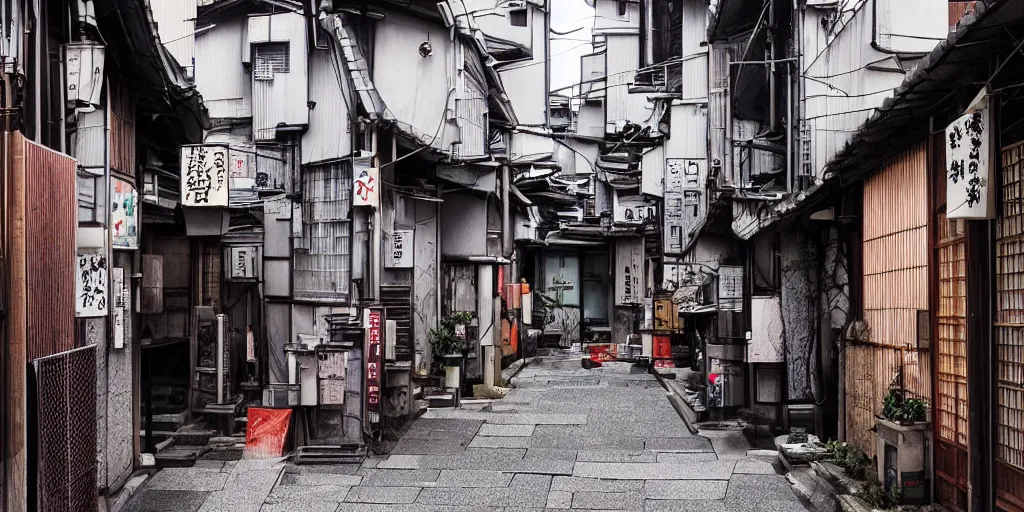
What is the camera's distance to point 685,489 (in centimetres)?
1566

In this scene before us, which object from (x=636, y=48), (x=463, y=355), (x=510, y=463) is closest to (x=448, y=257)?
(x=463, y=355)

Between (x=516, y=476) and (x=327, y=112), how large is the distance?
919cm

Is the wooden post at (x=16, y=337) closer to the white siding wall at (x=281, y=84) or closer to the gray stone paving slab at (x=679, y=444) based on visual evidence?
the white siding wall at (x=281, y=84)

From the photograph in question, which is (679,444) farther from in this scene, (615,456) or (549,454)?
(549,454)

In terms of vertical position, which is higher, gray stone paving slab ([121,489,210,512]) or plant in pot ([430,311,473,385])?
plant in pot ([430,311,473,385])

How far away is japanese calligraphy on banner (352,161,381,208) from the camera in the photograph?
65.5 ft

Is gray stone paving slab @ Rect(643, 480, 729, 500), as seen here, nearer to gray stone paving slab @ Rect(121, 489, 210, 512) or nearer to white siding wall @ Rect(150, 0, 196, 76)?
gray stone paving slab @ Rect(121, 489, 210, 512)

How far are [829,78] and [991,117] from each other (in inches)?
350

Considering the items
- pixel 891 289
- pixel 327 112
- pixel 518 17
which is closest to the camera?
pixel 891 289

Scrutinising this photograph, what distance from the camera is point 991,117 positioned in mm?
9383

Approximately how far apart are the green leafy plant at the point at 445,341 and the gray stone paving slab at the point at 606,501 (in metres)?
12.6

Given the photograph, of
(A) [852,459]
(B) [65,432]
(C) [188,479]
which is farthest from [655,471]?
(B) [65,432]

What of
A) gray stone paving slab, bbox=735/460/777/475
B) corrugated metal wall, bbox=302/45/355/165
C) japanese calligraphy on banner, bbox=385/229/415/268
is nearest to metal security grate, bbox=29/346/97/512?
corrugated metal wall, bbox=302/45/355/165

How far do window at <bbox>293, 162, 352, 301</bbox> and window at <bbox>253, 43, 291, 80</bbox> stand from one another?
8.06 ft
